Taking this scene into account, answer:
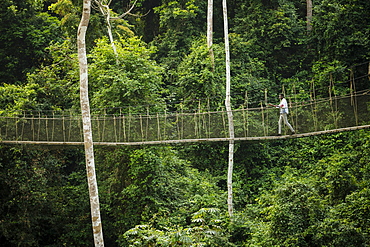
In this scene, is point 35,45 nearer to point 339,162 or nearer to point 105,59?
point 105,59

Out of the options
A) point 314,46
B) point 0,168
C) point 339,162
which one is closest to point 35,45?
point 0,168

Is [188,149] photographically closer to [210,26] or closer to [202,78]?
[202,78]

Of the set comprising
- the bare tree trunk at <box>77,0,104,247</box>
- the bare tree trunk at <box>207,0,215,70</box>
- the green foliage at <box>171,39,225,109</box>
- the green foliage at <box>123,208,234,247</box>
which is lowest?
the green foliage at <box>123,208,234,247</box>

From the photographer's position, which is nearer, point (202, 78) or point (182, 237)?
point (182, 237)

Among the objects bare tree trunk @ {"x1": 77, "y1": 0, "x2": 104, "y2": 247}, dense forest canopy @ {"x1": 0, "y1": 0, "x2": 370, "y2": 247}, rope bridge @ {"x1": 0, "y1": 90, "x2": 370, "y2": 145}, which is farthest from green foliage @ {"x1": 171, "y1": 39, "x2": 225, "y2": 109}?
bare tree trunk @ {"x1": 77, "y1": 0, "x2": 104, "y2": 247}

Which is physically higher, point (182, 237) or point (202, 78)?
point (202, 78)

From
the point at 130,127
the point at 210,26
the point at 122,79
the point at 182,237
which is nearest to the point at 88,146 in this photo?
the point at 182,237

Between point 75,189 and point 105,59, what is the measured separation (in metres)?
3.43

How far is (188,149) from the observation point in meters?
12.0

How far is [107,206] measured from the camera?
9922 millimetres

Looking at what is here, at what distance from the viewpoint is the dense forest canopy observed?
8250 millimetres

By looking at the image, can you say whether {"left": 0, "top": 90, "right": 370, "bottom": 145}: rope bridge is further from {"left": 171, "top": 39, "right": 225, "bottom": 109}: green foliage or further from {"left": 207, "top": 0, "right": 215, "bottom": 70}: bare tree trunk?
{"left": 207, "top": 0, "right": 215, "bottom": 70}: bare tree trunk

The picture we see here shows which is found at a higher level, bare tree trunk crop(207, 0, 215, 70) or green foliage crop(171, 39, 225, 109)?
bare tree trunk crop(207, 0, 215, 70)

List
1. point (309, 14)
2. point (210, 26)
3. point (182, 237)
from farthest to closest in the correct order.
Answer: point (309, 14), point (210, 26), point (182, 237)
